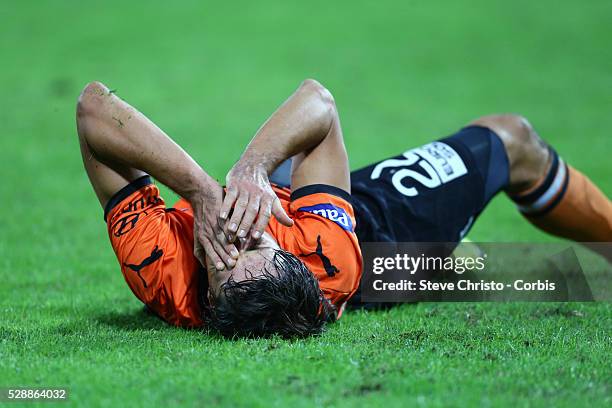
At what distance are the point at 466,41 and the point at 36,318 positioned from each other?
12.1 meters

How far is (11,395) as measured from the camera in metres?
3.13

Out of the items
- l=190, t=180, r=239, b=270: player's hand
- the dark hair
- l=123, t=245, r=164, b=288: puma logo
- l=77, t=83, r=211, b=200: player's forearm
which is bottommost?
the dark hair

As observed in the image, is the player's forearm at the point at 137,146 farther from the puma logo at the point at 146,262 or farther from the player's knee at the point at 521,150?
the player's knee at the point at 521,150

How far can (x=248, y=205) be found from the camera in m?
3.88

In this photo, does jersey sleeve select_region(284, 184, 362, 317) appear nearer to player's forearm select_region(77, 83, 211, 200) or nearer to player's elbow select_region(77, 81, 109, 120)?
player's forearm select_region(77, 83, 211, 200)

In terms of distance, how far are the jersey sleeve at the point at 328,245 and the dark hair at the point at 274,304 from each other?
0.16 meters

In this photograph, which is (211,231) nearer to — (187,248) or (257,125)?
(187,248)

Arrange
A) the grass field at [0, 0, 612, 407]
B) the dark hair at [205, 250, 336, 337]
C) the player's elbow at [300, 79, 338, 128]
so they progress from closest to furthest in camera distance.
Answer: the grass field at [0, 0, 612, 407]
the dark hair at [205, 250, 336, 337]
the player's elbow at [300, 79, 338, 128]

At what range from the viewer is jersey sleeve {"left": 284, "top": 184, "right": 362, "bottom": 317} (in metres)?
4.07

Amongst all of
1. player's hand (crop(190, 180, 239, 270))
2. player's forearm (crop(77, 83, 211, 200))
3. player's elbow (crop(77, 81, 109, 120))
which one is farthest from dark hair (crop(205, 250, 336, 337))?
player's elbow (crop(77, 81, 109, 120))

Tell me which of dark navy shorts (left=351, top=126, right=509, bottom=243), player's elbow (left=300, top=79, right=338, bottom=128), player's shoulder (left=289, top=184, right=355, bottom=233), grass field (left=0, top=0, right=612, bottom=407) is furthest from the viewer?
dark navy shorts (left=351, top=126, right=509, bottom=243)

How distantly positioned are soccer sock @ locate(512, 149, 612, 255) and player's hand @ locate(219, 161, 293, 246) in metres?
1.99

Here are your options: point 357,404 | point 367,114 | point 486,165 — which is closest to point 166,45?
point 367,114

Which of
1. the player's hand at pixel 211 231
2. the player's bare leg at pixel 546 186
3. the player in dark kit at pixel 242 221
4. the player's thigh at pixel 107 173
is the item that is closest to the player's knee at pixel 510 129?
the player's bare leg at pixel 546 186
